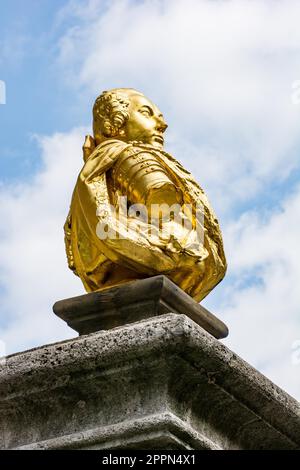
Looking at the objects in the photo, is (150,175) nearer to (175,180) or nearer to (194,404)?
(175,180)

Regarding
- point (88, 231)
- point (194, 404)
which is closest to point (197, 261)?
point (88, 231)

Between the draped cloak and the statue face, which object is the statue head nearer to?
the statue face

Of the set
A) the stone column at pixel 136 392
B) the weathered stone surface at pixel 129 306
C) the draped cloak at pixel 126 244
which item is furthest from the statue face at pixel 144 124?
the stone column at pixel 136 392

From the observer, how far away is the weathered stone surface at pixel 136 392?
3289mm

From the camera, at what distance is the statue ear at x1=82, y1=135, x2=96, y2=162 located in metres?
4.45

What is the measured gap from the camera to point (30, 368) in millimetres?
3449

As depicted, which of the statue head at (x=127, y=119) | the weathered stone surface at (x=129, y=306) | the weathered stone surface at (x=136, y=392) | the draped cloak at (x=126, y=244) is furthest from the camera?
the statue head at (x=127, y=119)

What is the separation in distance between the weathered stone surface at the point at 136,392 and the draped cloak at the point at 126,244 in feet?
1.75

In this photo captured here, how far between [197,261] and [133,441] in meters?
0.92

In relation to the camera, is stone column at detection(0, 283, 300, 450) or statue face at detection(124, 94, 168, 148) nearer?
stone column at detection(0, 283, 300, 450)

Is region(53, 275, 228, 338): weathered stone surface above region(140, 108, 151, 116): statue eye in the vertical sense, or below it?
below

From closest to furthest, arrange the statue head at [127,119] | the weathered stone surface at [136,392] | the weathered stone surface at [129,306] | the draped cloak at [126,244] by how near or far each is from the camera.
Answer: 1. the weathered stone surface at [136,392]
2. the weathered stone surface at [129,306]
3. the draped cloak at [126,244]
4. the statue head at [127,119]

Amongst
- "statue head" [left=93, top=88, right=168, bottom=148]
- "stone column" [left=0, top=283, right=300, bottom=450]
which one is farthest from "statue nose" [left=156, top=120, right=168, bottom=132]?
→ "stone column" [left=0, top=283, right=300, bottom=450]

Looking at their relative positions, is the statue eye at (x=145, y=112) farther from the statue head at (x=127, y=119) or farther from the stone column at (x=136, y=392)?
the stone column at (x=136, y=392)
